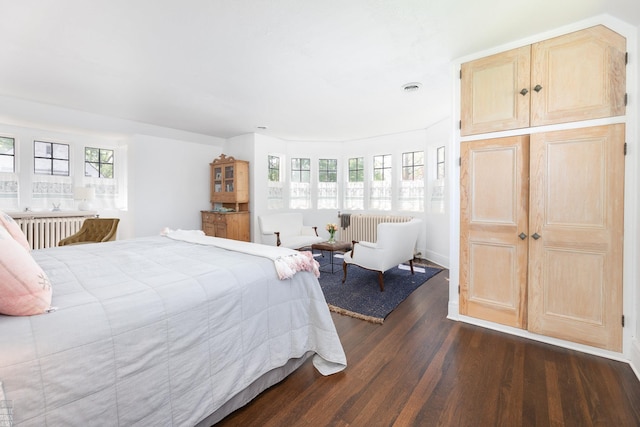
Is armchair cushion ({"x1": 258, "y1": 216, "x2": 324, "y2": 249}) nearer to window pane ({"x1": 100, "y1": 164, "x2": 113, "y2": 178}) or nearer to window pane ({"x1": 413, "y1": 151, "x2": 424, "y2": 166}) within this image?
window pane ({"x1": 413, "y1": 151, "x2": 424, "y2": 166})

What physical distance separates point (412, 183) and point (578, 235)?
11.5ft

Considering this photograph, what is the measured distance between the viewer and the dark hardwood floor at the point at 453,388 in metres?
1.48

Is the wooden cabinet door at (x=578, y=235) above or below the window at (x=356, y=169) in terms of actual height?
below

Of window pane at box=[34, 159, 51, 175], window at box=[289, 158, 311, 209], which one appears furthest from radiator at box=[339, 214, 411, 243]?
window pane at box=[34, 159, 51, 175]

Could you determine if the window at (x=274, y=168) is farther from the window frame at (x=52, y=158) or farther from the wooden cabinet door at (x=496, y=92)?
the wooden cabinet door at (x=496, y=92)

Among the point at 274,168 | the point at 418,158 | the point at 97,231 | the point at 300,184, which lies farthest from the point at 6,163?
the point at 418,158

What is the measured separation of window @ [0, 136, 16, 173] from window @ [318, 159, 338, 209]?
524cm

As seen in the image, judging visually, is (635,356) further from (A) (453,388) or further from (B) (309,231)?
(B) (309,231)

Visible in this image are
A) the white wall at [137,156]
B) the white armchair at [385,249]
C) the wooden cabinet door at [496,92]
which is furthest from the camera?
the white wall at [137,156]

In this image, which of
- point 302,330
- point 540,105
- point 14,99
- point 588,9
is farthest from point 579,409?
point 14,99

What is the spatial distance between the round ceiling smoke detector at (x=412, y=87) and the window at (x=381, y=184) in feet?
8.39

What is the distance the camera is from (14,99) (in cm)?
372

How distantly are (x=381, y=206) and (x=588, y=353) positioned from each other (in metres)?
4.11

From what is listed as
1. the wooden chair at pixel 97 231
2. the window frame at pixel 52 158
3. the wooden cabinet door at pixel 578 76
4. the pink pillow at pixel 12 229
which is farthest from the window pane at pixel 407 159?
the window frame at pixel 52 158
